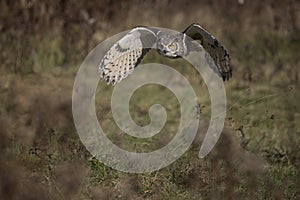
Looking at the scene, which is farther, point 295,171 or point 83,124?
point 83,124

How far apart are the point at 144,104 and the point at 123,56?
1704 mm

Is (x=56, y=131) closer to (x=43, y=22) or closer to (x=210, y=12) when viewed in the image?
(x=43, y=22)

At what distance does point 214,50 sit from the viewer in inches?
176

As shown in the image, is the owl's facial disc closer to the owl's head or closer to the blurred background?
the owl's head

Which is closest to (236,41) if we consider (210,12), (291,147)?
(210,12)

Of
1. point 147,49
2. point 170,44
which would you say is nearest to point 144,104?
point 147,49

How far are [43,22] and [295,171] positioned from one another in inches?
78.7

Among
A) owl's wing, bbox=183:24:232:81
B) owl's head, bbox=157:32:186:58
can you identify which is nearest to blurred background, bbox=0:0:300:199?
owl's wing, bbox=183:24:232:81

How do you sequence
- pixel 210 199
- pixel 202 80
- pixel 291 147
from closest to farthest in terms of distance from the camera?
pixel 210 199
pixel 291 147
pixel 202 80

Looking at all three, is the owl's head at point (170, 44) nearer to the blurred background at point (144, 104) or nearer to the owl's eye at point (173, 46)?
the owl's eye at point (173, 46)

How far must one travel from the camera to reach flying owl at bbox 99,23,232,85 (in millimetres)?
4273

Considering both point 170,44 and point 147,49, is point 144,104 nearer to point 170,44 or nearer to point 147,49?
point 147,49

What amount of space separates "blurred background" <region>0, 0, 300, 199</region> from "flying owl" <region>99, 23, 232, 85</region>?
0.95m

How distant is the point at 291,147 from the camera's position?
549 cm
